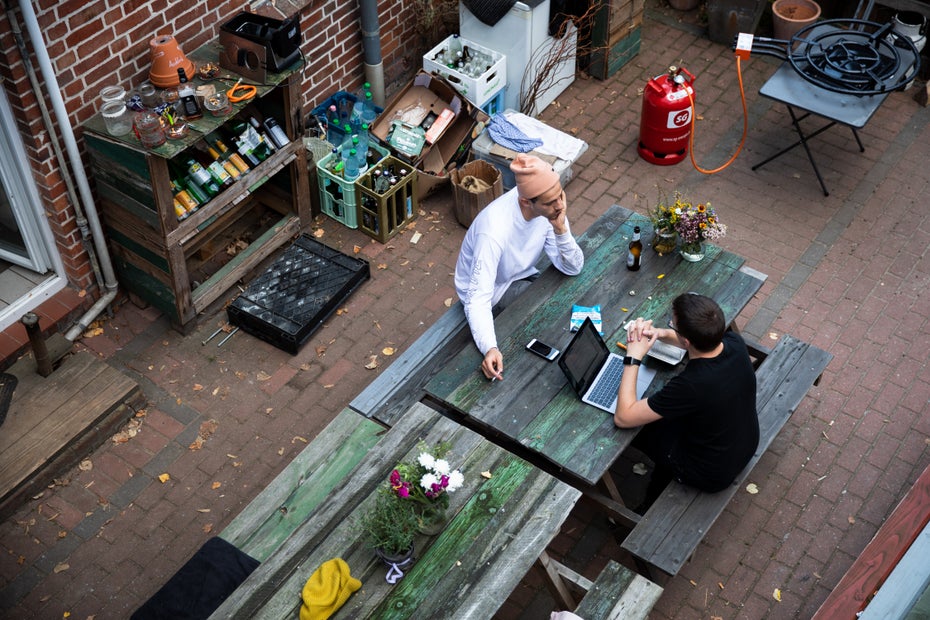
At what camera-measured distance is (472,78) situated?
8016 mm

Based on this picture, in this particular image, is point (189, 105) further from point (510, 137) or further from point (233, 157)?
point (510, 137)

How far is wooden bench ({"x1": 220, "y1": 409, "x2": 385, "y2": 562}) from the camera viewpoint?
16.6ft

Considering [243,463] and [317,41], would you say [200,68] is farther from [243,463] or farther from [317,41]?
[243,463]

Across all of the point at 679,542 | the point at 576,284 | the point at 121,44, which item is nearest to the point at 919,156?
the point at 576,284

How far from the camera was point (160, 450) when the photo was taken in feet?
20.6

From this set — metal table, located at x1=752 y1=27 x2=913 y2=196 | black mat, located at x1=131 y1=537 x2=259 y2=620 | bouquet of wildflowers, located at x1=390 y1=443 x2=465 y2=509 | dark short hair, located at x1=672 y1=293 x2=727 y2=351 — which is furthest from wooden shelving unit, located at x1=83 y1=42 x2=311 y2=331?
metal table, located at x1=752 y1=27 x2=913 y2=196

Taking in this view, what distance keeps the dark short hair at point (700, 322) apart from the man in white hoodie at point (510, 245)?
108cm

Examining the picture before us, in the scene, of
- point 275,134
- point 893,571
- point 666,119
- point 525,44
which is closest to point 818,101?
point 666,119

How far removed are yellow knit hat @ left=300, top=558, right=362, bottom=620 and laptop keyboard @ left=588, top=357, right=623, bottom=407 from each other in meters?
1.70

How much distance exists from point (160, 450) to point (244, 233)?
2.07 meters

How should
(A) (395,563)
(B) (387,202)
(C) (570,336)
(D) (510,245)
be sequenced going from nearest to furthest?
(A) (395,563), (C) (570,336), (D) (510,245), (B) (387,202)

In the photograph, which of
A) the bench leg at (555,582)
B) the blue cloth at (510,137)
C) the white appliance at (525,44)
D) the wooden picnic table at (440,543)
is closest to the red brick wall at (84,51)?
the white appliance at (525,44)

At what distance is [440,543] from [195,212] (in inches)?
123

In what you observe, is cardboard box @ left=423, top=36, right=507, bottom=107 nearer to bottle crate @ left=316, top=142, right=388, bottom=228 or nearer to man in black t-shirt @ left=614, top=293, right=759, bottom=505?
bottle crate @ left=316, top=142, right=388, bottom=228
